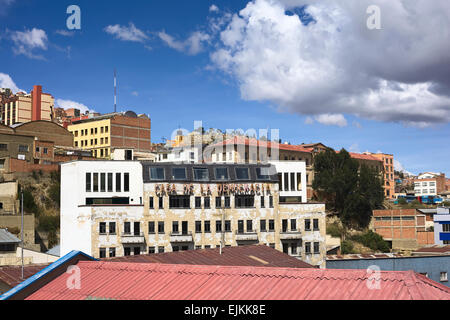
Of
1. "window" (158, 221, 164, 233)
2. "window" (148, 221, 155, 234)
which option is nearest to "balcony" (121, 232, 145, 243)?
"window" (148, 221, 155, 234)

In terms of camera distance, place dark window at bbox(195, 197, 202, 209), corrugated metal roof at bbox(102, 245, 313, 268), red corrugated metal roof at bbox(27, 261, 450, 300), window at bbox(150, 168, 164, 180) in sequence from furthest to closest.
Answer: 1. dark window at bbox(195, 197, 202, 209)
2. window at bbox(150, 168, 164, 180)
3. corrugated metal roof at bbox(102, 245, 313, 268)
4. red corrugated metal roof at bbox(27, 261, 450, 300)

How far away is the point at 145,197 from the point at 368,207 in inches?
2342

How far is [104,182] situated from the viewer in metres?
65.6

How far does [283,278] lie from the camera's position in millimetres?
15531

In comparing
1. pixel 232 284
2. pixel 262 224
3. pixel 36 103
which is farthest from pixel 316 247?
pixel 36 103

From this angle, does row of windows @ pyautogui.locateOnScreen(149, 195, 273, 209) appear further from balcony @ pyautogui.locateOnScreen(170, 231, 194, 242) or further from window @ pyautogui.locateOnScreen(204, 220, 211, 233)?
balcony @ pyautogui.locateOnScreen(170, 231, 194, 242)

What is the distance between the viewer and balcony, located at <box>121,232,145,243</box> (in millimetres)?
61344

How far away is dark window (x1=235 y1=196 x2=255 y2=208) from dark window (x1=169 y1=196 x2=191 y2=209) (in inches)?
255

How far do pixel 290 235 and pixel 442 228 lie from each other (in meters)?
39.0

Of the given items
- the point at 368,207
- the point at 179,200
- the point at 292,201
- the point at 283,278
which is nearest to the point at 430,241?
the point at 368,207

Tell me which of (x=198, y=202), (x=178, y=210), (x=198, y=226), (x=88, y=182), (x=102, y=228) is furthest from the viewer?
(x=198, y=202)

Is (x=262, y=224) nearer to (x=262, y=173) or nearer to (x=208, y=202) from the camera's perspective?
(x=262, y=173)
